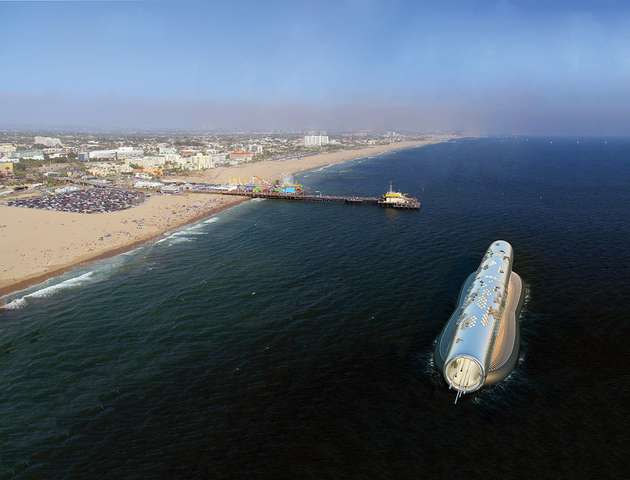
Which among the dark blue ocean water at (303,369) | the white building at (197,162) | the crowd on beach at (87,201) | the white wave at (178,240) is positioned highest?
the white building at (197,162)

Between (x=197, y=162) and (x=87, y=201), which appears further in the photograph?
(x=197, y=162)

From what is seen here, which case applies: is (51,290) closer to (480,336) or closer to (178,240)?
(178,240)

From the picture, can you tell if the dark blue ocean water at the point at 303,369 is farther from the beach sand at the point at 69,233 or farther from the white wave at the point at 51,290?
the beach sand at the point at 69,233

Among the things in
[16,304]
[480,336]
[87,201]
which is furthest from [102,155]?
[480,336]

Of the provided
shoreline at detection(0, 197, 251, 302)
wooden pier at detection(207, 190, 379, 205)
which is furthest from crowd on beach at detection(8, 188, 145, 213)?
wooden pier at detection(207, 190, 379, 205)

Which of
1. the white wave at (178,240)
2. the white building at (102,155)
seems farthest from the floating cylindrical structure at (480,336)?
the white building at (102,155)

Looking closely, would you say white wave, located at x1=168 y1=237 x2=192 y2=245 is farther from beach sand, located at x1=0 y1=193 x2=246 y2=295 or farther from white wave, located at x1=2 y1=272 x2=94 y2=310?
→ white wave, located at x1=2 y1=272 x2=94 y2=310
